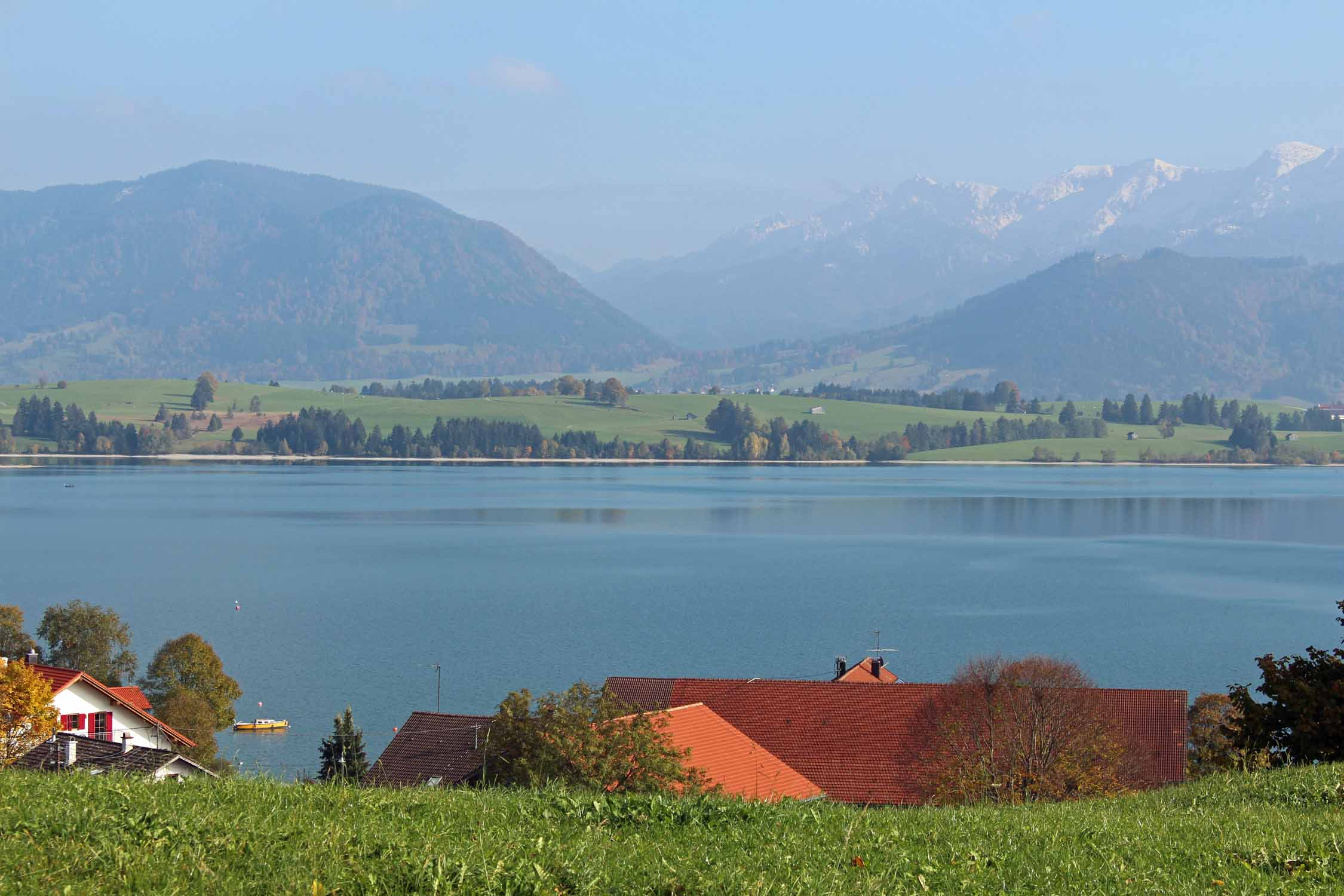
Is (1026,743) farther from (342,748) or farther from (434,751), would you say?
(342,748)

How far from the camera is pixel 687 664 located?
157 feet

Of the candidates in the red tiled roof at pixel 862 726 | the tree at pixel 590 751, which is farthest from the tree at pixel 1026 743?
the tree at pixel 590 751

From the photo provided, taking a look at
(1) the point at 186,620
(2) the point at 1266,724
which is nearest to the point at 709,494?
(1) the point at 186,620

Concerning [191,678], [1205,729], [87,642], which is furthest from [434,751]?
[87,642]

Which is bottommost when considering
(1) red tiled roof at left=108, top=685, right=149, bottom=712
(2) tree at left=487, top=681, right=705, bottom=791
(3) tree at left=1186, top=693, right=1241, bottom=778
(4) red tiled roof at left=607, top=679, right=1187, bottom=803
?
(1) red tiled roof at left=108, top=685, right=149, bottom=712

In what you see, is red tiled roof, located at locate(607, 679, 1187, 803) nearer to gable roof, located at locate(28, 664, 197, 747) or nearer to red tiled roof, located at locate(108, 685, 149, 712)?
gable roof, located at locate(28, 664, 197, 747)

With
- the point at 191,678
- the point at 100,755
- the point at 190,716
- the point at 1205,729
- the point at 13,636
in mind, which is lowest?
the point at 190,716

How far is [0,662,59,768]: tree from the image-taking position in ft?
62.6

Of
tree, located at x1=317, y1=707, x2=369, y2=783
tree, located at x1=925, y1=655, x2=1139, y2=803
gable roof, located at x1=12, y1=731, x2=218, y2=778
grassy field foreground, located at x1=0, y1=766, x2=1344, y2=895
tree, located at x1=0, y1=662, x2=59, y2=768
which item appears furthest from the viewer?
tree, located at x1=317, y1=707, x2=369, y2=783

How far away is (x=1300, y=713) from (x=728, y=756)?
945 centimetres

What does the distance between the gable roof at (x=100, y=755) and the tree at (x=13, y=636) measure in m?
20.6

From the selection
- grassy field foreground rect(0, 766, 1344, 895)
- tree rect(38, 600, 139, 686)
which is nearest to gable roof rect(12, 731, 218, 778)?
grassy field foreground rect(0, 766, 1344, 895)

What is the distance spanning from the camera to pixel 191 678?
38000 millimetres

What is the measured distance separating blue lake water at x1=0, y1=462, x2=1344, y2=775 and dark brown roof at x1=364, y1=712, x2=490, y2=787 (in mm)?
8377
